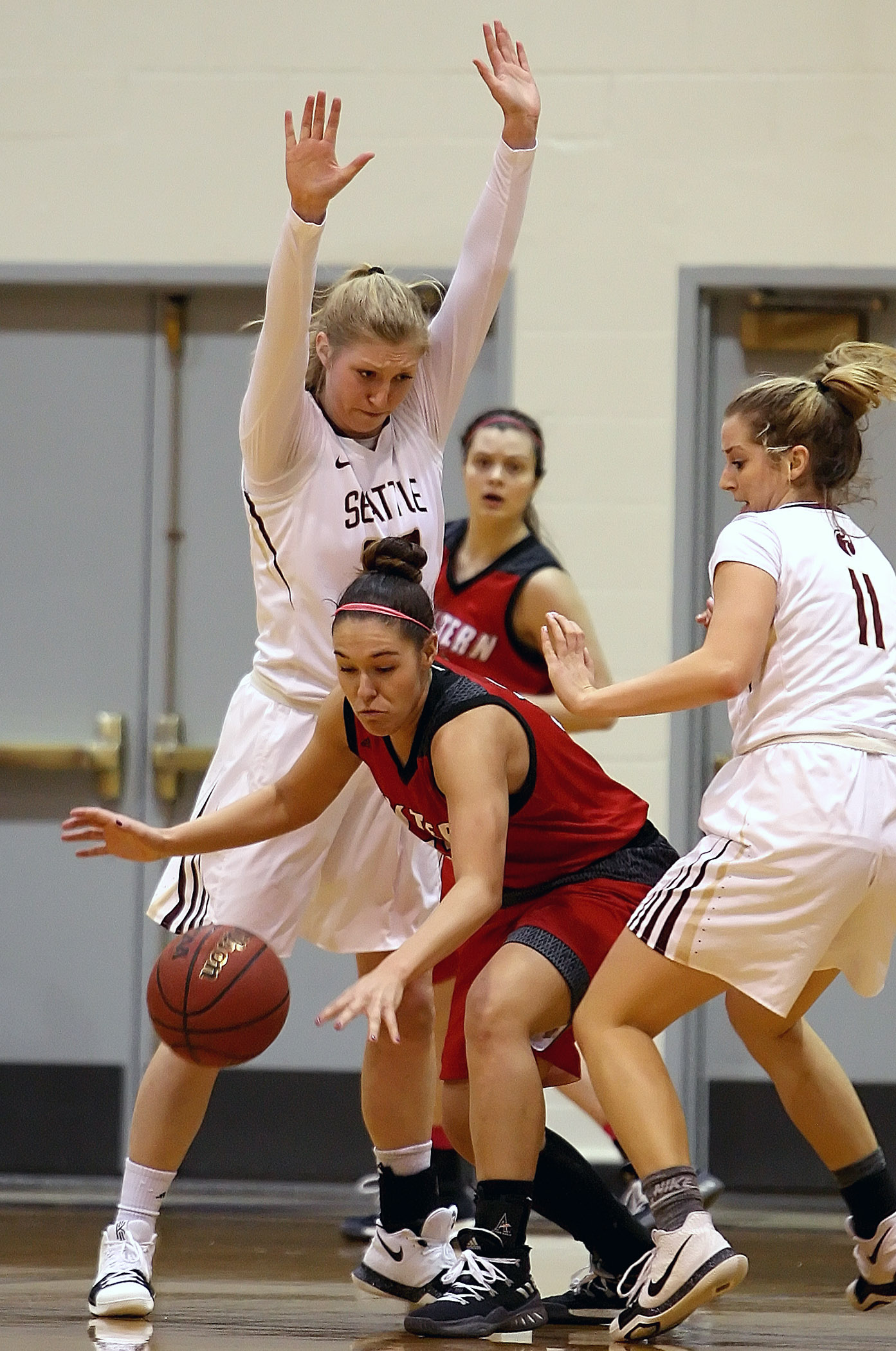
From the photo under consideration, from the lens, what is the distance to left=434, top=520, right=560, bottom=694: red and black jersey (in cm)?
417

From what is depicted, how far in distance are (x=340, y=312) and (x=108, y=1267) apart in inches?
67.2

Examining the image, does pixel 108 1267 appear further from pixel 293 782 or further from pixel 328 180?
pixel 328 180

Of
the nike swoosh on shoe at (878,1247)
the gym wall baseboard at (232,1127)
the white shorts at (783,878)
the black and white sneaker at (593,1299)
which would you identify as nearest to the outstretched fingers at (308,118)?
the white shorts at (783,878)

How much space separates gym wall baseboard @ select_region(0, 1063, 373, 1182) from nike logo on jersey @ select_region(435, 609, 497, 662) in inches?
58.0

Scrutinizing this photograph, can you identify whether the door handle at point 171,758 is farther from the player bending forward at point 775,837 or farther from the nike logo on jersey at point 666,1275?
the nike logo on jersey at point 666,1275

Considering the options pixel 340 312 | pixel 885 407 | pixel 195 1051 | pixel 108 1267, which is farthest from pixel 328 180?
pixel 885 407

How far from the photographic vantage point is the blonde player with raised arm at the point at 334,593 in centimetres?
301

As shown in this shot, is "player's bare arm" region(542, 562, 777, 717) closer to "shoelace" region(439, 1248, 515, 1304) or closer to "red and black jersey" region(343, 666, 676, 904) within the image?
"red and black jersey" region(343, 666, 676, 904)

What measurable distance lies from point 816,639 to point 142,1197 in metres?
1.50

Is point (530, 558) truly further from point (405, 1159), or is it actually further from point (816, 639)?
point (405, 1159)

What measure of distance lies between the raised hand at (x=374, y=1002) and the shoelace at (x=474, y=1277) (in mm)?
526

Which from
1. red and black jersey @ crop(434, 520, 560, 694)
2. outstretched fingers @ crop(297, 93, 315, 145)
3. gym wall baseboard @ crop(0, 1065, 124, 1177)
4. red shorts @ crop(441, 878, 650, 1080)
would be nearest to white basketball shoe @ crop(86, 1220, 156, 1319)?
red shorts @ crop(441, 878, 650, 1080)

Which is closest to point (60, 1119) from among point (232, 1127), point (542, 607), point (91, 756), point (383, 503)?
point (232, 1127)

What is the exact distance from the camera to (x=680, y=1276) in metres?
2.56
